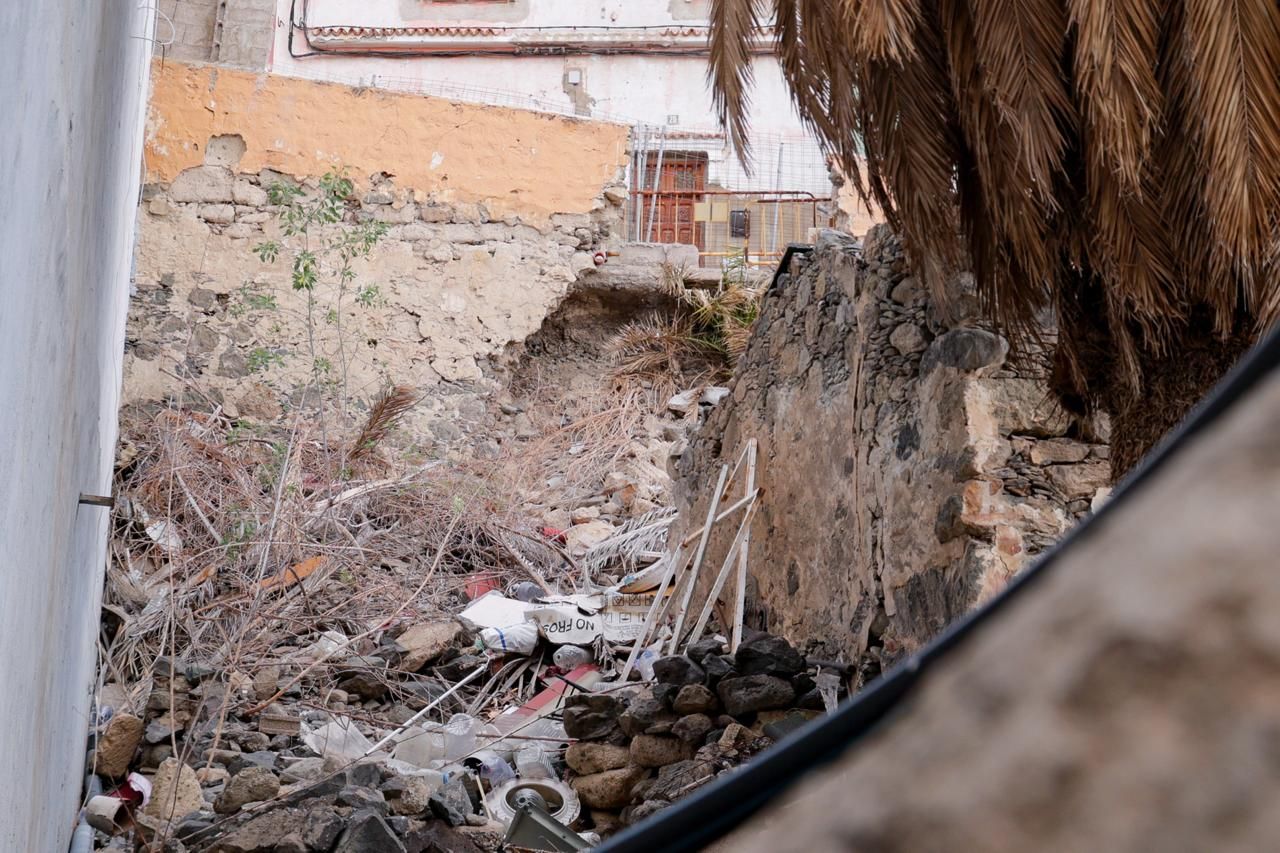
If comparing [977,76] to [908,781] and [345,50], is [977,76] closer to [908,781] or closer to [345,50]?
[908,781]

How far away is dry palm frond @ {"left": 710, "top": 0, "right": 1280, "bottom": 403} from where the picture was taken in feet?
10.2

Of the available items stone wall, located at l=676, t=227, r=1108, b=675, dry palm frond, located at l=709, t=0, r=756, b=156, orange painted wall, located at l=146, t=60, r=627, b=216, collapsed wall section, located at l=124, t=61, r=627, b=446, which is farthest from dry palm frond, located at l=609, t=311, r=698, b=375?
dry palm frond, located at l=709, t=0, r=756, b=156

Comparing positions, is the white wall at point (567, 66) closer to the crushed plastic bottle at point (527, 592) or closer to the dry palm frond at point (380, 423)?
the dry palm frond at point (380, 423)

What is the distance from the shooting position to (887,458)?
4.64 m

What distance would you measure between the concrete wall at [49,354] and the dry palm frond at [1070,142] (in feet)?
6.30

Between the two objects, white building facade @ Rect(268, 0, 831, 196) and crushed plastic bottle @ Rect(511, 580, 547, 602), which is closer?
crushed plastic bottle @ Rect(511, 580, 547, 602)

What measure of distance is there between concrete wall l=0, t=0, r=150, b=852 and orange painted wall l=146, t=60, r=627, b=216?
23.1 ft

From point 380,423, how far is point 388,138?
10.7ft

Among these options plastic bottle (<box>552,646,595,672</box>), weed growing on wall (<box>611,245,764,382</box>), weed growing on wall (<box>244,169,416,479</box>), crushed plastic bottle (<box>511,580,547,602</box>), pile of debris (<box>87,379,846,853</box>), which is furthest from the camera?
weed growing on wall (<box>611,245,764,382</box>)

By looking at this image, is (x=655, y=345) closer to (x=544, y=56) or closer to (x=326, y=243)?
(x=326, y=243)

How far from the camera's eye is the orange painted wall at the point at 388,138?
10898 mm

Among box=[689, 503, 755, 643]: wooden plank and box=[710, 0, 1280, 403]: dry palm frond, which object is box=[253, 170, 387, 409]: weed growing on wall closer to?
box=[689, 503, 755, 643]: wooden plank

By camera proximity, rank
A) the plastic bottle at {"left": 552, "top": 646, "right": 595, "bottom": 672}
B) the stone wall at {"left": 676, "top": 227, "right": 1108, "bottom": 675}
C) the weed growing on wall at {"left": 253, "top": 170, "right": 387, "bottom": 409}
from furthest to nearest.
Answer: the weed growing on wall at {"left": 253, "top": 170, "right": 387, "bottom": 409}
the plastic bottle at {"left": 552, "top": 646, "right": 595, "bottom": 672}
the stone wall at {"left": 676, "top": 227, "right": 1108, "bottom": 675}

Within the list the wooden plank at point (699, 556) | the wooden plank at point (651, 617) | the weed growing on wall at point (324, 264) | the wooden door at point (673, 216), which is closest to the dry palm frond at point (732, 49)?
the wooden plank at point (699, 556)
